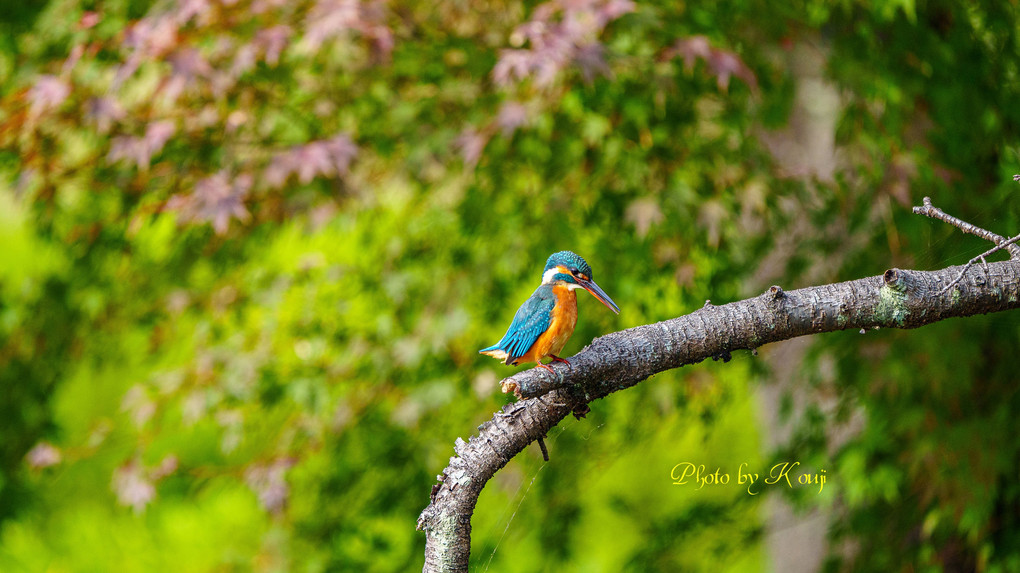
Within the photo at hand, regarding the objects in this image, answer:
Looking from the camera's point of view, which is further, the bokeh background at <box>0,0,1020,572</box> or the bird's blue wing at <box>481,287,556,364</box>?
the bokeh background at <box>0,0,1020,572</box>

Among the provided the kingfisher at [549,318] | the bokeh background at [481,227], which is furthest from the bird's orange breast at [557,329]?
the bokeh background at [481,227]

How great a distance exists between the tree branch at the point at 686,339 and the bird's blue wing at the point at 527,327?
0.06m

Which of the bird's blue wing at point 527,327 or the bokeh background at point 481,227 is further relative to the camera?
the bokeh background at point 481,227

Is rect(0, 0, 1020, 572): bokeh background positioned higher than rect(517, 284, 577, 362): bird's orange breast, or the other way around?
rect(517, 284, 577, 362): bird's orange breast

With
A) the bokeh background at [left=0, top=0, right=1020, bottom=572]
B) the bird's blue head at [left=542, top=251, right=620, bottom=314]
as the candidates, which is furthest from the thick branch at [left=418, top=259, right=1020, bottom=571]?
the bokeh background at [left=0, top=0, right=1020, bottom=572]

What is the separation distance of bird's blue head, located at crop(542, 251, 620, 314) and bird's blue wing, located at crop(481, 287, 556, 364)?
3 cm

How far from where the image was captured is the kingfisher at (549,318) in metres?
1.00

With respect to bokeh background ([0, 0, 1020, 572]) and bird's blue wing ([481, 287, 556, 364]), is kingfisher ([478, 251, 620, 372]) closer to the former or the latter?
bird's blue wing ([481, 287, 556, 364])

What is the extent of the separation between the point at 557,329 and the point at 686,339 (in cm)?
25

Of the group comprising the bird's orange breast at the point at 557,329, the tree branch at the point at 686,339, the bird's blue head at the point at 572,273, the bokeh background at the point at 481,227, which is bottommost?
the bokeh background at the point at 481,227

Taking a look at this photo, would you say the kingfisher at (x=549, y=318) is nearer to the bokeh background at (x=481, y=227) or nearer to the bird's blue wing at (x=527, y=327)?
the bird's blue wing at (x=527, y=327)

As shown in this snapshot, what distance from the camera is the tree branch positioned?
3.39 feet

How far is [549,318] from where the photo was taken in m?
1.01

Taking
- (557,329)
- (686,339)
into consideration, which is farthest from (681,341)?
(557,329)
